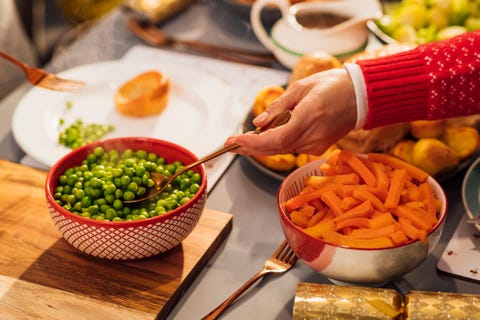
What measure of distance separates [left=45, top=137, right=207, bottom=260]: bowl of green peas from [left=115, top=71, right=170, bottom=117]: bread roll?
0.42 m

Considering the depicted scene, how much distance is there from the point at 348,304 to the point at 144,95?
2.93 ft

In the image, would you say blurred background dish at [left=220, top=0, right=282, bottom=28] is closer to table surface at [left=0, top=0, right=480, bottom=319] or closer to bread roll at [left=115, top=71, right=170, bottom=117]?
bread roll at [left=115, top=71, right=170, bottom=117]

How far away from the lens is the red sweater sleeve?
131 cm

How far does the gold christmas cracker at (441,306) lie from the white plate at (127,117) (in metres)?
0.69

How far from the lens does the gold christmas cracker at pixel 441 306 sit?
1.03 m

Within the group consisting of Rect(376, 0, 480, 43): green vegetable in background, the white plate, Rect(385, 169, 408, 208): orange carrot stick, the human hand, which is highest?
the human hand

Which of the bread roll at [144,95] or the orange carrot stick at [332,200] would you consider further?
the bread roll at [144,95]

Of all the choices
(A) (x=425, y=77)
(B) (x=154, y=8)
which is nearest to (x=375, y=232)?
(A) (x=425, y=77)

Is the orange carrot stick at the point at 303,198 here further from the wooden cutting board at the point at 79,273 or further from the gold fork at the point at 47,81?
the gold fork at the point at 47,81

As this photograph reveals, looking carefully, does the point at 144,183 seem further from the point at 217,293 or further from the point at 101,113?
the point at 101,113

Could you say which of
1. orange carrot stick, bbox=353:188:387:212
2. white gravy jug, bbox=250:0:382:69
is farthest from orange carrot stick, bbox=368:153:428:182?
white gravy jug, bbox=250:0:382:69

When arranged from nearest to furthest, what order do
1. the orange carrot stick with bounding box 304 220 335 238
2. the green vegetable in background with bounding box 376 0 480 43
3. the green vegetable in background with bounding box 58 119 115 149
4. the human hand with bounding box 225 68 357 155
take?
the orange carrot stick with bounding box 304 220 335 238, the human hand with bounding box 225 68 357 155, the green vegetable in background with bounding box 58 119 115 149, the green vegetable in background with bounding box 376 0 480 43

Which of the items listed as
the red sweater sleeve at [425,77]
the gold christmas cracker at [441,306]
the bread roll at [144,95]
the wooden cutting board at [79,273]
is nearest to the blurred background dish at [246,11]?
the bread roll at [144,95]

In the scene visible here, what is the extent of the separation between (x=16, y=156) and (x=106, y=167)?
426 mm
